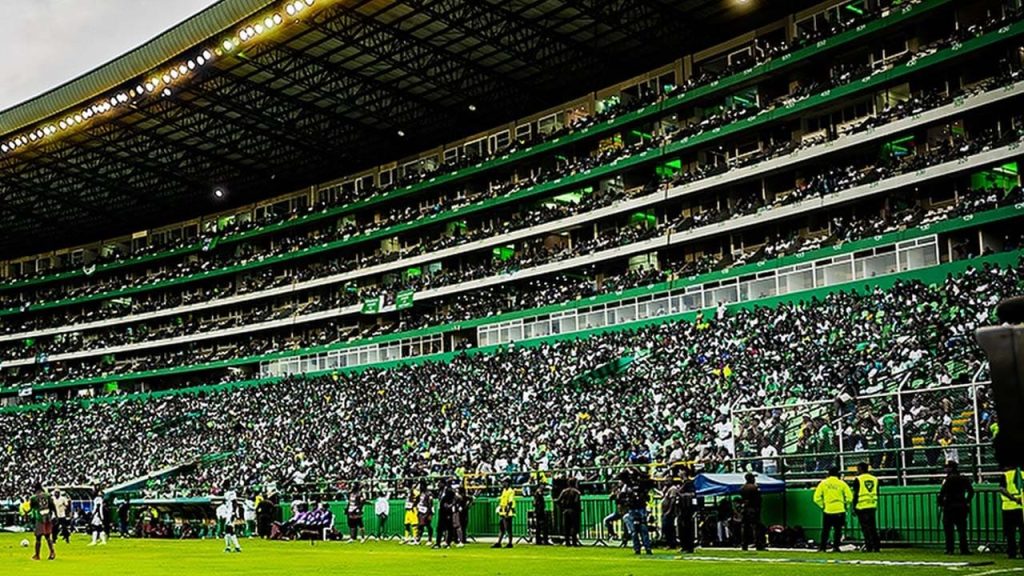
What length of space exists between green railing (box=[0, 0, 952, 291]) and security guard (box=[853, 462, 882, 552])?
97.5 feet

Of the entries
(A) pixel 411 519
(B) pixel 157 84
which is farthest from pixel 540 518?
(B) pixel 157 84

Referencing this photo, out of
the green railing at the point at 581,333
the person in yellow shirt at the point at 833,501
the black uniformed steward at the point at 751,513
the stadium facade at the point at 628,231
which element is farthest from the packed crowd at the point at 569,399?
the person in yellow shirt at the point at 833,501

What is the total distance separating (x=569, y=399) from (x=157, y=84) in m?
30.9

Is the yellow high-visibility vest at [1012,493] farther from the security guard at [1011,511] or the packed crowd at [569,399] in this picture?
the packed crowd at [569,399]

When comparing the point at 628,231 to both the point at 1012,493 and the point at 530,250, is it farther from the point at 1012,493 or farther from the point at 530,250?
the point at 1012,493

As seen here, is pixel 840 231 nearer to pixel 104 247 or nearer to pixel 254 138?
pixel 254 138

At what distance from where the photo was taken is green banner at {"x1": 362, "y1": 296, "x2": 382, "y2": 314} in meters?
70.5

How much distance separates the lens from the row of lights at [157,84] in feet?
174

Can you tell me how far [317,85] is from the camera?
62.2m

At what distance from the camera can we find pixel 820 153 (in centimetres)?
4906

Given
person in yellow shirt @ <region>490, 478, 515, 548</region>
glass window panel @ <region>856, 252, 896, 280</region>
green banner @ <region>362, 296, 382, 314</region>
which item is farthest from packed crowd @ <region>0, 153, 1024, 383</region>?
person in yellow shirt @ <region>490, 478, 515, 548</region>

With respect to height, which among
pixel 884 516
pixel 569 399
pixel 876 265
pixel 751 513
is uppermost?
pixel 876 265

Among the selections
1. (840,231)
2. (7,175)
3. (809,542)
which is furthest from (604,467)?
(7,175)

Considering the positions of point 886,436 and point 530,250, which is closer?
point 886,436
